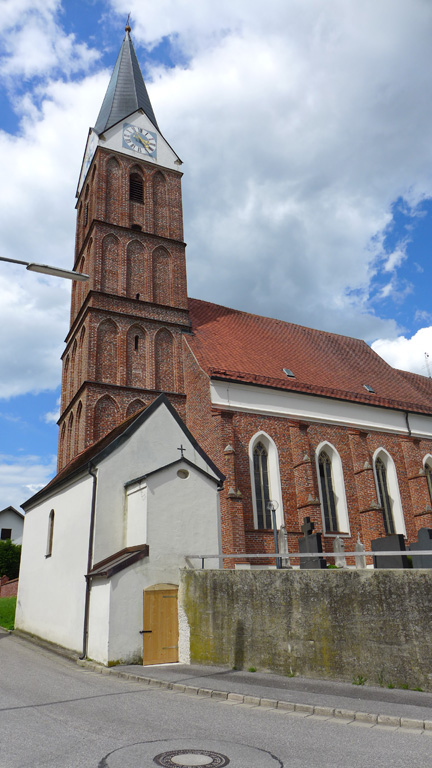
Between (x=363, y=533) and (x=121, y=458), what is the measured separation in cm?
1212

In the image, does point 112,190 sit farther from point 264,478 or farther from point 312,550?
point 312,550

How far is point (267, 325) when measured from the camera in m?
28.9

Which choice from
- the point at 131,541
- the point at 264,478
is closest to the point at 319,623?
the point at 131,541

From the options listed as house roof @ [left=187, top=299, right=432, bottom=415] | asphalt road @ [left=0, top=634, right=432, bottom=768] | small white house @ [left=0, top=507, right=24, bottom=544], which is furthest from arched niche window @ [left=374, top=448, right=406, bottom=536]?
small white house @ [left=0, top=507, right=24, bottom=544]

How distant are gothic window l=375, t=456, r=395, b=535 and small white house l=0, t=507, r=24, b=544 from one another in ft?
124

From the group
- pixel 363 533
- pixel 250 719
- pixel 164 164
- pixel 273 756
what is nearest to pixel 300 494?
pixel 363 533

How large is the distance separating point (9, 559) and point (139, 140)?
28946 mm

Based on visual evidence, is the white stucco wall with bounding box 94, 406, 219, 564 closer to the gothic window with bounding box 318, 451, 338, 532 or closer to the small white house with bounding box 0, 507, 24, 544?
the gothic window with bounding box 318, 451, 338, 532

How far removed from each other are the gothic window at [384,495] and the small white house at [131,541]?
11.2 meters

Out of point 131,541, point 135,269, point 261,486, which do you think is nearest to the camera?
point 131,541

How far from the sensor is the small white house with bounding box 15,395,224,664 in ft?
38.8

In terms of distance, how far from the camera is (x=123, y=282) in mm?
24234

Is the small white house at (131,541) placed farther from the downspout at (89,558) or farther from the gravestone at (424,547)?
the gravestone at (424,547)

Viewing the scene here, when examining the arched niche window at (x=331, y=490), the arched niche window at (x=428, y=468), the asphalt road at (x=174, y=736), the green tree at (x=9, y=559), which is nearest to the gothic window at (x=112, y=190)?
the arched niche window at (x=331, y=490)
